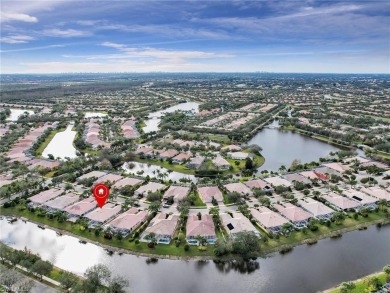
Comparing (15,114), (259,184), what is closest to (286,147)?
(259,184)

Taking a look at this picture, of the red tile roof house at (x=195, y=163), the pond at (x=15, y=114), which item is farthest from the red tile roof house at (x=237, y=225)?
the pond at (x=15, y=114)

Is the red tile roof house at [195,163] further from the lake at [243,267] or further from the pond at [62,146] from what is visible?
the pond at [62,146]

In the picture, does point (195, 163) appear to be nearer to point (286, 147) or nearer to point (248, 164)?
point (248, 164)

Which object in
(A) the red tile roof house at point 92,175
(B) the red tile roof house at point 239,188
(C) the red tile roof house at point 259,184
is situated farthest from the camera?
(A) the red tile roof house at point 92,175

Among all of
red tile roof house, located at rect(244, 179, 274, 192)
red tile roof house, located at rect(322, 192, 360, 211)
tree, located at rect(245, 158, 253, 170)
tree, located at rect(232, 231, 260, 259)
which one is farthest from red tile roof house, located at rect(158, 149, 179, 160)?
tree, located at rect(232, 231, 260, 259)

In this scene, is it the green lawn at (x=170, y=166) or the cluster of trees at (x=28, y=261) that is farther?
the green lawn at (x=170, y=166)

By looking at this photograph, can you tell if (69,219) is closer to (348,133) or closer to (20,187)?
(20,187)

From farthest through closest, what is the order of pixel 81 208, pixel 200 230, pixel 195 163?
pixel 195 163
pixel 81 208
pixel 200 230

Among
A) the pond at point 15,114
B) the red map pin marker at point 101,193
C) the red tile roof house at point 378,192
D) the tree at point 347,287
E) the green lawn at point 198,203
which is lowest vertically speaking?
the tree at point 347,287
